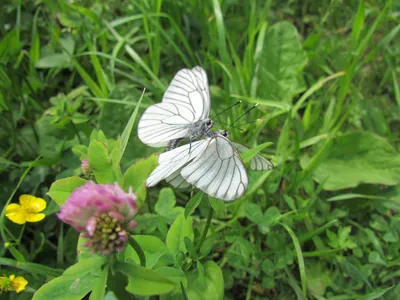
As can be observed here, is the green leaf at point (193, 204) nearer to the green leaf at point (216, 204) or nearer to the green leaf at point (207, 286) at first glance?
the green leaf at point (216, 204)

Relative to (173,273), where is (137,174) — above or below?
above

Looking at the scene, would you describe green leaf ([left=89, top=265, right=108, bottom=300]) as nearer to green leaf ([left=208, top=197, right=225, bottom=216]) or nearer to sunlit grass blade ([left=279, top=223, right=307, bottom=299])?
green leaf ([left=208, top=197, right=225, bottom=216])

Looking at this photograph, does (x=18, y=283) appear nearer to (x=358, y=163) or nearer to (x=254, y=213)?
(x=254, y=213)

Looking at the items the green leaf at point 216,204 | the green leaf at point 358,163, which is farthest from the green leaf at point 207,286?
the green leaf at point 358,163

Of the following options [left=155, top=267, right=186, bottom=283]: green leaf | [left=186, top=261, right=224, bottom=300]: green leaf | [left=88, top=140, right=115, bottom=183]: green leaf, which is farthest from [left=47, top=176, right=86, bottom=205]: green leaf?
[left=186, top=261, right=224, bottom=300]: green leaf

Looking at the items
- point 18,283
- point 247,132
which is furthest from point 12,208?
point 247,132

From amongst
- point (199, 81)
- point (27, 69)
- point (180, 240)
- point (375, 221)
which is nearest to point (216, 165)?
point (180, 240)
